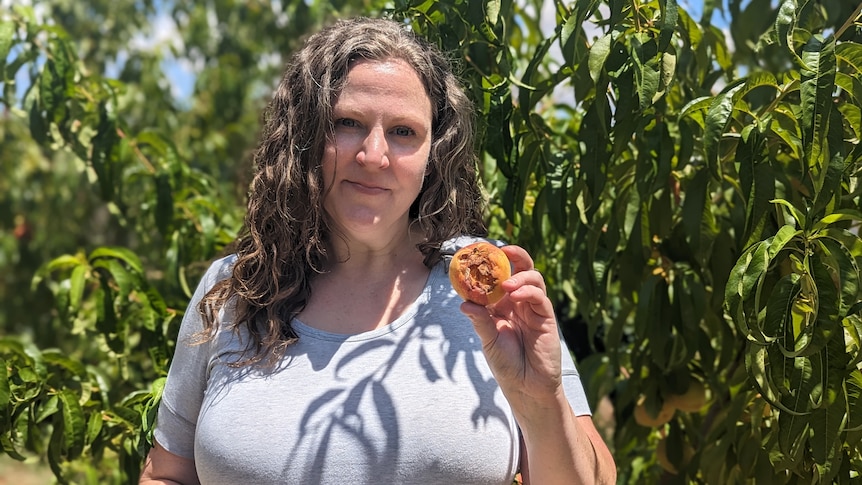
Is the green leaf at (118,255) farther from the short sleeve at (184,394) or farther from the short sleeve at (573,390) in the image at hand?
A: the short sleeve at (573,390)

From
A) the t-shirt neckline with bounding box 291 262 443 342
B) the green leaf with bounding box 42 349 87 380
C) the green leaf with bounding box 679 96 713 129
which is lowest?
the green leaf with bounding box 42 349 87 380

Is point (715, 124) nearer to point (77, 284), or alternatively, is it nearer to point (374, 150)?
point (374, 150)

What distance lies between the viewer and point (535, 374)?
1.24 meters

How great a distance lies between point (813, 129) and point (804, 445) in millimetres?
535

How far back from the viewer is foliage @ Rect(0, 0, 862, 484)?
133cm

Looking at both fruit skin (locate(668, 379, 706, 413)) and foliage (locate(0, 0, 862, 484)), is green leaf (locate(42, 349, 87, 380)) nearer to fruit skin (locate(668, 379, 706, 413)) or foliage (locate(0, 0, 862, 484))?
foliage (locate(0, 0, 862, 484))

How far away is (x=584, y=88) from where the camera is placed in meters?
1.61

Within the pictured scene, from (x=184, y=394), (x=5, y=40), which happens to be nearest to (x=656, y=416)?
(x=184, y=394)

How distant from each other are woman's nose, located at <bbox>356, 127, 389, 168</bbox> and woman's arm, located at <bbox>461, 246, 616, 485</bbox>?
29 centimetres

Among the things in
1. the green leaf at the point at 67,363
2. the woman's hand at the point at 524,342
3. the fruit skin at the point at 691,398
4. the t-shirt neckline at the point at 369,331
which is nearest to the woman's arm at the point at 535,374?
the woman's hand at the point at 524,342

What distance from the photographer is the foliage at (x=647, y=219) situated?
4.37 ft

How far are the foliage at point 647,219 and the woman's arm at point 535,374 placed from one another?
0.93 ft

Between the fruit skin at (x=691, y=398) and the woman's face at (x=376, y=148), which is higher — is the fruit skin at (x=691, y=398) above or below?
below

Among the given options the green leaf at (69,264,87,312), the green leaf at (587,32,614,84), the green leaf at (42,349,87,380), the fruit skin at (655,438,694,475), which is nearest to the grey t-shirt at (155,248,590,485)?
the green leaf at (587,32,614,84)
